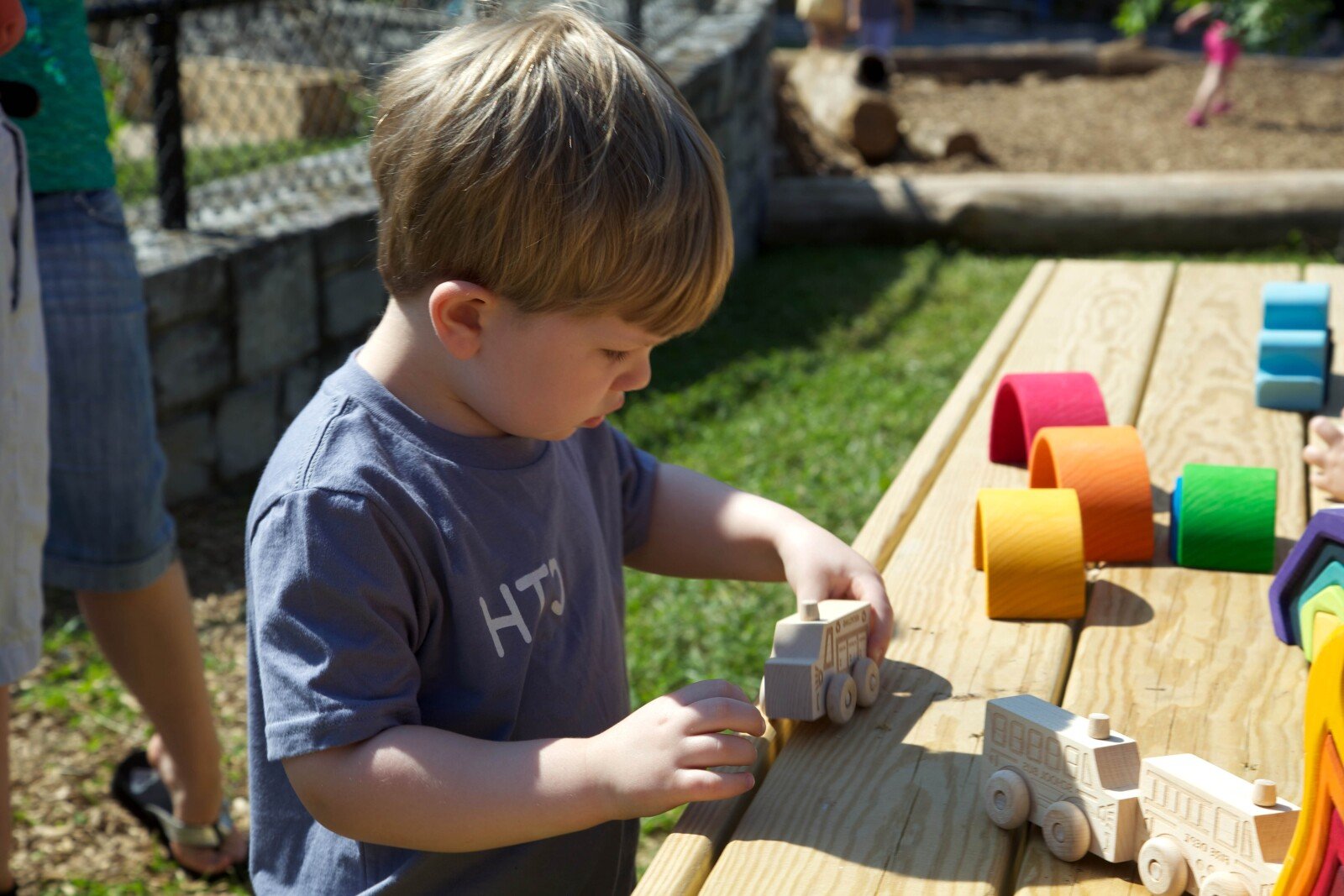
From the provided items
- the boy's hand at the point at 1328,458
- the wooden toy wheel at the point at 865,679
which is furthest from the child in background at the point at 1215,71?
the wooden toy wheel at the point at 865,679

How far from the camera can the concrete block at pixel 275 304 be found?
392cm

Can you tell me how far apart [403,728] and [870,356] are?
13.8 feet

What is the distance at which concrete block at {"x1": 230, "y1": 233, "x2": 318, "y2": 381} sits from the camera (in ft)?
12.8

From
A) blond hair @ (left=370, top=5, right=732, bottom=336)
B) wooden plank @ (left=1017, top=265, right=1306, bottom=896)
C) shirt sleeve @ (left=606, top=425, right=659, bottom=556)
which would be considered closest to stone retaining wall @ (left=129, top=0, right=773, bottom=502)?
shirt sleeve @ (left=606, top=425, right=659, bottom=556)

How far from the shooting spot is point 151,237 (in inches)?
154

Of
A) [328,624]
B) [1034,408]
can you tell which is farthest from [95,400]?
[1034,408]

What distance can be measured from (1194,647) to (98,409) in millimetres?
1748

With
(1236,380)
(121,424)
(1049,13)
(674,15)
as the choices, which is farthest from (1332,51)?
(121,424)

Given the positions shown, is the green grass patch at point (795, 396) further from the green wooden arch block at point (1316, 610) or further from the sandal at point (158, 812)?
the green wooden arch block at point (1316, 610)

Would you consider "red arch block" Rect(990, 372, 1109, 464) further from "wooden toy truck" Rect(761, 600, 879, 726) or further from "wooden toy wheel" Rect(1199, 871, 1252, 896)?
"wooden toy wheel" Rect(1199, 871, 1252, 896)

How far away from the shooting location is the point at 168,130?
394 centimetres

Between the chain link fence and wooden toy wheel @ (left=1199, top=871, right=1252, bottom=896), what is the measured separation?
2.64m

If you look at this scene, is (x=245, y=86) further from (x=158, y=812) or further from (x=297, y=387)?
(x=158, y=812)

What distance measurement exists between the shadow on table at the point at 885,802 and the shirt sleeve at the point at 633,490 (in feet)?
1.58
